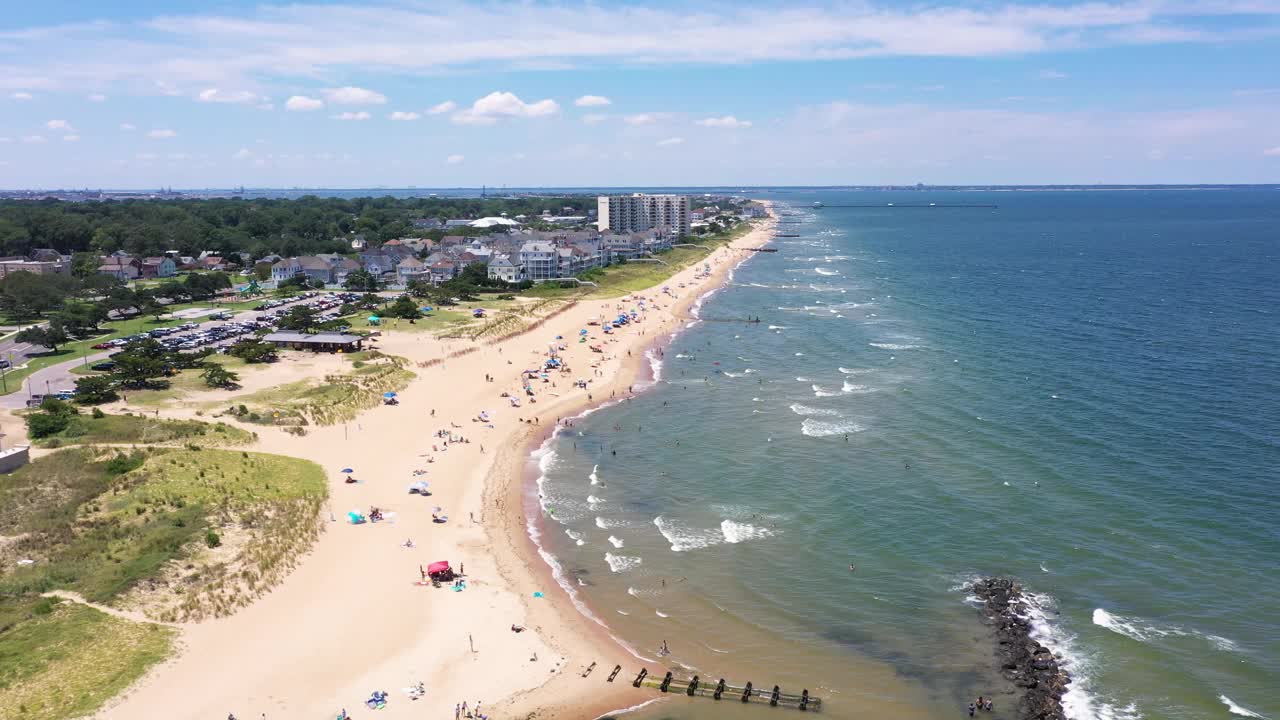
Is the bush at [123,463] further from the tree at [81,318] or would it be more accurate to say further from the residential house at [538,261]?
the residential house at [538,261]

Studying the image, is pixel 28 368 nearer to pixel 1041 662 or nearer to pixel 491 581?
pixel 491 581

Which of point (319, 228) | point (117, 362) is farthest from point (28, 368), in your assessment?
point (319, 228)

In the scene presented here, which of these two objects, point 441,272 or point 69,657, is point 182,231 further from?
point 69,657

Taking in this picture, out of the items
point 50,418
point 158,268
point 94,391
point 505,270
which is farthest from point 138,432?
point 158,268

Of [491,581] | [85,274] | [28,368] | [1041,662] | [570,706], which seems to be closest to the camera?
[570,706]

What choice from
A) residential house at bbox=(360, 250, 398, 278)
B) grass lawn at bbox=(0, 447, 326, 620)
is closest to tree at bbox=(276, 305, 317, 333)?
grass lawn at bbox=(0, 447, 326, 620)

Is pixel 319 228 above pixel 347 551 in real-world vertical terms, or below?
above
